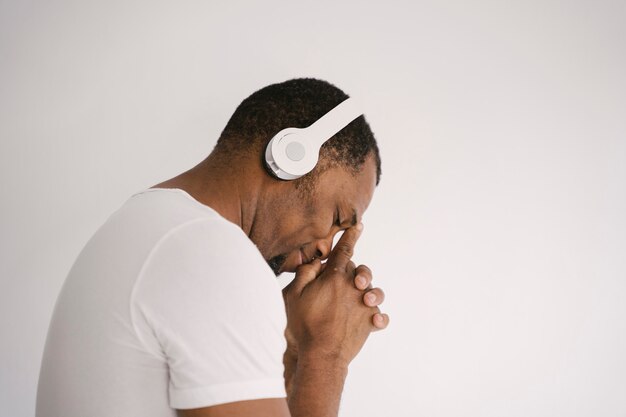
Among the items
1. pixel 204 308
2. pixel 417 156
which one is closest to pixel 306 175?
pixel 204 308

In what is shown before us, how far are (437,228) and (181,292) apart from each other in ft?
3.91

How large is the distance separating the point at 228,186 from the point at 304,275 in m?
0.27

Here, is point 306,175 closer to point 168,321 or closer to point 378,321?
point 378,321

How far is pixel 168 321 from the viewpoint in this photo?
67cm

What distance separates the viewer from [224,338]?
66cm

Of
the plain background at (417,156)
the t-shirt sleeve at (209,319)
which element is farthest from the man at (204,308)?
the plain background at (417,156)

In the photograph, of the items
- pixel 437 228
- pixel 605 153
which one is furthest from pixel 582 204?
pixel 437 228

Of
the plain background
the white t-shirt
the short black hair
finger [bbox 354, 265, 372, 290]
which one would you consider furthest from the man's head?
the plain background

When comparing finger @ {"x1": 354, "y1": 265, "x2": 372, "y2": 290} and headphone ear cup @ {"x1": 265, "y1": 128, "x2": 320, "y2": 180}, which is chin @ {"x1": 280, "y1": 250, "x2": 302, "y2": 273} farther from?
headphone ear cup @ {"x1": 265, "y1": 128, "x2": 320, "y2": 180}

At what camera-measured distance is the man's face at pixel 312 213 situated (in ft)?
3.44

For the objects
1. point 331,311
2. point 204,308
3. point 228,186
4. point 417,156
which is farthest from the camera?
point 417,156

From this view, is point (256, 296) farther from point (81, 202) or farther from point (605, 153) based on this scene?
point (605, 153)

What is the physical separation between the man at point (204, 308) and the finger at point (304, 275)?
0.21ft

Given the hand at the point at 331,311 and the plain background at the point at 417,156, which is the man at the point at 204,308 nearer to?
the hand at the point at 331,311
